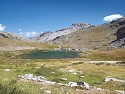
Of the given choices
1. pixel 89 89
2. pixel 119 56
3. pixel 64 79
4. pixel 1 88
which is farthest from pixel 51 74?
pixel 119 56

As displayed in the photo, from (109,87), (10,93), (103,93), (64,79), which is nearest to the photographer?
(10,93)

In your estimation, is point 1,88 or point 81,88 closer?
point 1,88

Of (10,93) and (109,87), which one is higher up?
(10,93)

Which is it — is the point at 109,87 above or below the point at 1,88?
below

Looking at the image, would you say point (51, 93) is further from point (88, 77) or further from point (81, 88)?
point (88, 77)

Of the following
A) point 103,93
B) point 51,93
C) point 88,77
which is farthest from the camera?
point 88,77

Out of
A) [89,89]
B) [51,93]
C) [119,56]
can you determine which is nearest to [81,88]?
[89,89]

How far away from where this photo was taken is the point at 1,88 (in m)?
12.8

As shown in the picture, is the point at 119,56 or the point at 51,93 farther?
the point at 119,56

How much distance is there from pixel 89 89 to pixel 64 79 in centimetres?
667

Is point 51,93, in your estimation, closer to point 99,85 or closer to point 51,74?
point 99,85

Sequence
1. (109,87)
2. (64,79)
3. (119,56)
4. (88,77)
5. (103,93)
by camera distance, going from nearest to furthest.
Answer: (103,93)
(109,87)
(64,79)
(88,77)
(119,56)

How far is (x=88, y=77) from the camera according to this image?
29.9 m

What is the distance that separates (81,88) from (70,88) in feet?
3.56
